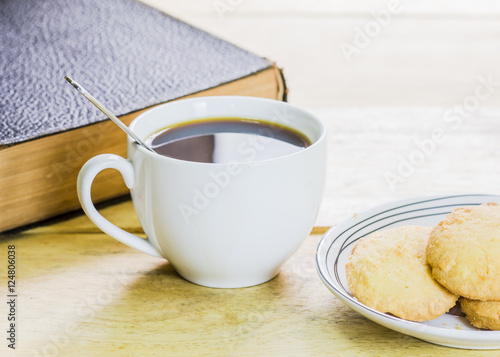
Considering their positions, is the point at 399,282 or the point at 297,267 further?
the point at 297,267

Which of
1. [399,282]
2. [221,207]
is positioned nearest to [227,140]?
[221,207]

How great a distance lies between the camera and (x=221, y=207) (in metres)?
0.58

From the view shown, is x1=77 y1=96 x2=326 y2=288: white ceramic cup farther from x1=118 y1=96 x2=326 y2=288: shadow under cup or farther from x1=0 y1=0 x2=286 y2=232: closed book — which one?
x1=0 y1=0 x2=286 y2=232: closed book

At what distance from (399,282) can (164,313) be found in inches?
8.5

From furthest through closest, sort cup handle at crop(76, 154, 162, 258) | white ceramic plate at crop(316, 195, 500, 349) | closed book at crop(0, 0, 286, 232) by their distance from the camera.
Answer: closed book at crop(0, 0, 286, 232) → cup handle at crop(76, 154, 162, 258) → white ceramic plate at crop(316, 195, 500, 349)

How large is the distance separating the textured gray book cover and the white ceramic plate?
28 centimetres

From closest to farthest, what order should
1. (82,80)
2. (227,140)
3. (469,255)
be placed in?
(469,255)
(227,140)
(82,80)

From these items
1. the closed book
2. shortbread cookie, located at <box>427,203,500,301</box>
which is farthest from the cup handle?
Result: shortbread cookie, located at <box>427,203,500,301</box>

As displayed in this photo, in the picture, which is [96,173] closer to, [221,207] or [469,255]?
[221,207]

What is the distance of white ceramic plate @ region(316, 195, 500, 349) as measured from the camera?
503mm

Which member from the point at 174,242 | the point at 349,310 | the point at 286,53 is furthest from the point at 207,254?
the point at 286,53

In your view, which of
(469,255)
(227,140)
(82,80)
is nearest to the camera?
(469,255)

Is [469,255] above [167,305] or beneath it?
above

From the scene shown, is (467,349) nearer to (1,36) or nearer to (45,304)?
(45,304)
